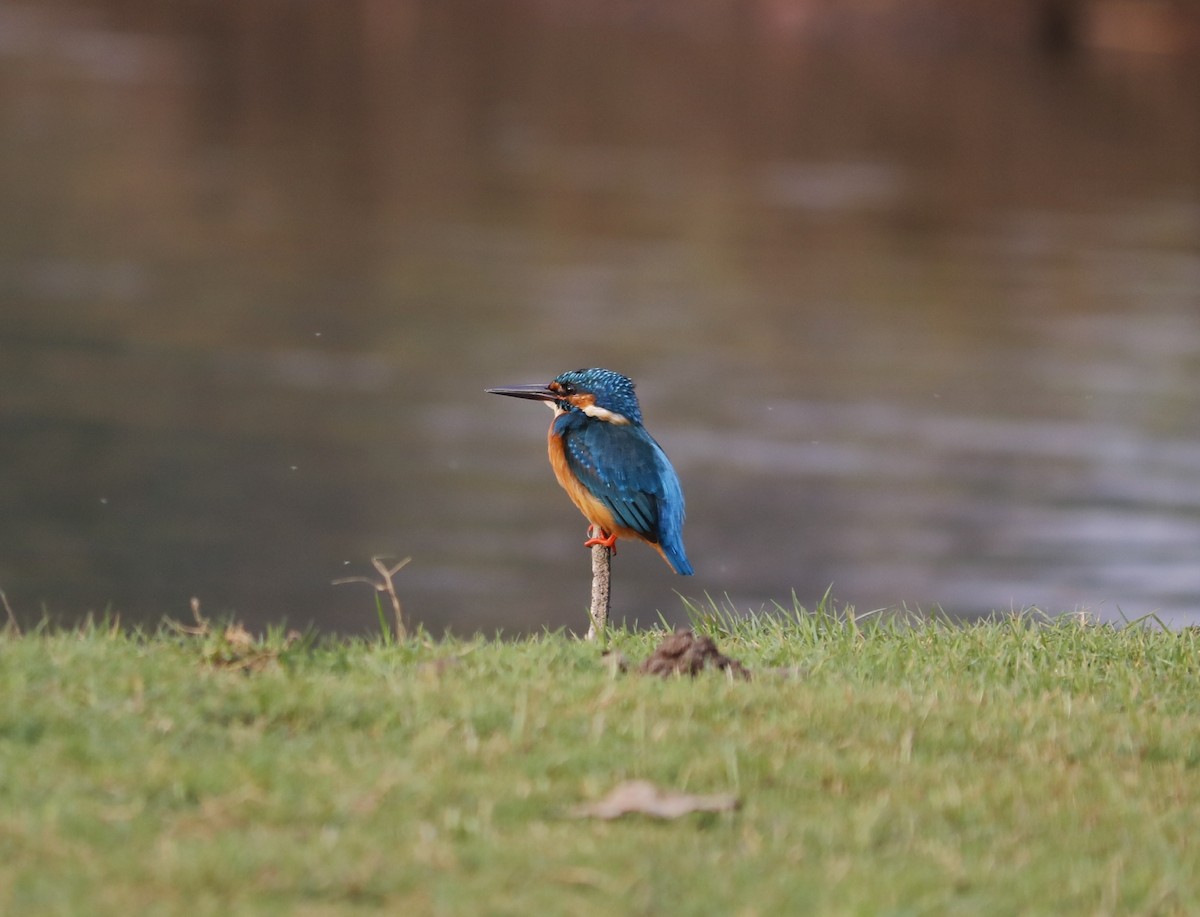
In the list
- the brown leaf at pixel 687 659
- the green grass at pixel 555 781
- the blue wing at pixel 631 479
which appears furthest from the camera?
the blue wing at pixel 631 479

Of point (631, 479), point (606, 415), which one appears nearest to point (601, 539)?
point (631, 479)

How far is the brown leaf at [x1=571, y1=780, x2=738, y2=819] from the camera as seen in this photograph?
507 centimetres

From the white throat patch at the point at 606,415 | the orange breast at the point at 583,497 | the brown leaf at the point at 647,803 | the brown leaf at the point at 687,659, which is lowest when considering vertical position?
the brown leaf at the point at 647,803

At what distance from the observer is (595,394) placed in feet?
24.1

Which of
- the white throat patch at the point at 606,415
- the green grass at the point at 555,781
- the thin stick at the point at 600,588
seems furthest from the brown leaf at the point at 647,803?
the white throat patch at the point at 606,415

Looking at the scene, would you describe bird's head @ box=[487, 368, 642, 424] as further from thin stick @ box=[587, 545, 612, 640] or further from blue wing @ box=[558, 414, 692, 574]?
thin stick @ box=[587, 545, 612, 640]

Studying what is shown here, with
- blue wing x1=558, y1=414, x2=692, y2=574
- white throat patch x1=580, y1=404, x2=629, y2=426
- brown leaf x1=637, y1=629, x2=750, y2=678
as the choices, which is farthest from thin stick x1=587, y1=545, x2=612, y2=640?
brown leaf x1=637, y1=629, x2=750, y2=678

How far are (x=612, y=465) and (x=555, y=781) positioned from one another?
1996 mm

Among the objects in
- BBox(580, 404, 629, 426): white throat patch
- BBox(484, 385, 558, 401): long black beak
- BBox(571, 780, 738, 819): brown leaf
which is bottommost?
BBox(571, 780, 738, 819): brown leaf

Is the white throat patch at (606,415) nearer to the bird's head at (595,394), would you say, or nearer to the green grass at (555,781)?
the bird's head at (595,394)

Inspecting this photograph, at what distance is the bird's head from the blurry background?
1689 mm

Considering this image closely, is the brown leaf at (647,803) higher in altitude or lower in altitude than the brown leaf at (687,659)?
lower

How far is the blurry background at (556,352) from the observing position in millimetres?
21922

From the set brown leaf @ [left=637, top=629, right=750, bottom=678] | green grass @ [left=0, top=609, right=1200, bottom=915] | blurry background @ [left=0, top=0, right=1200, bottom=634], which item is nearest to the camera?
green grass @ [left=0, top=609, right=1200, bottom=915]
